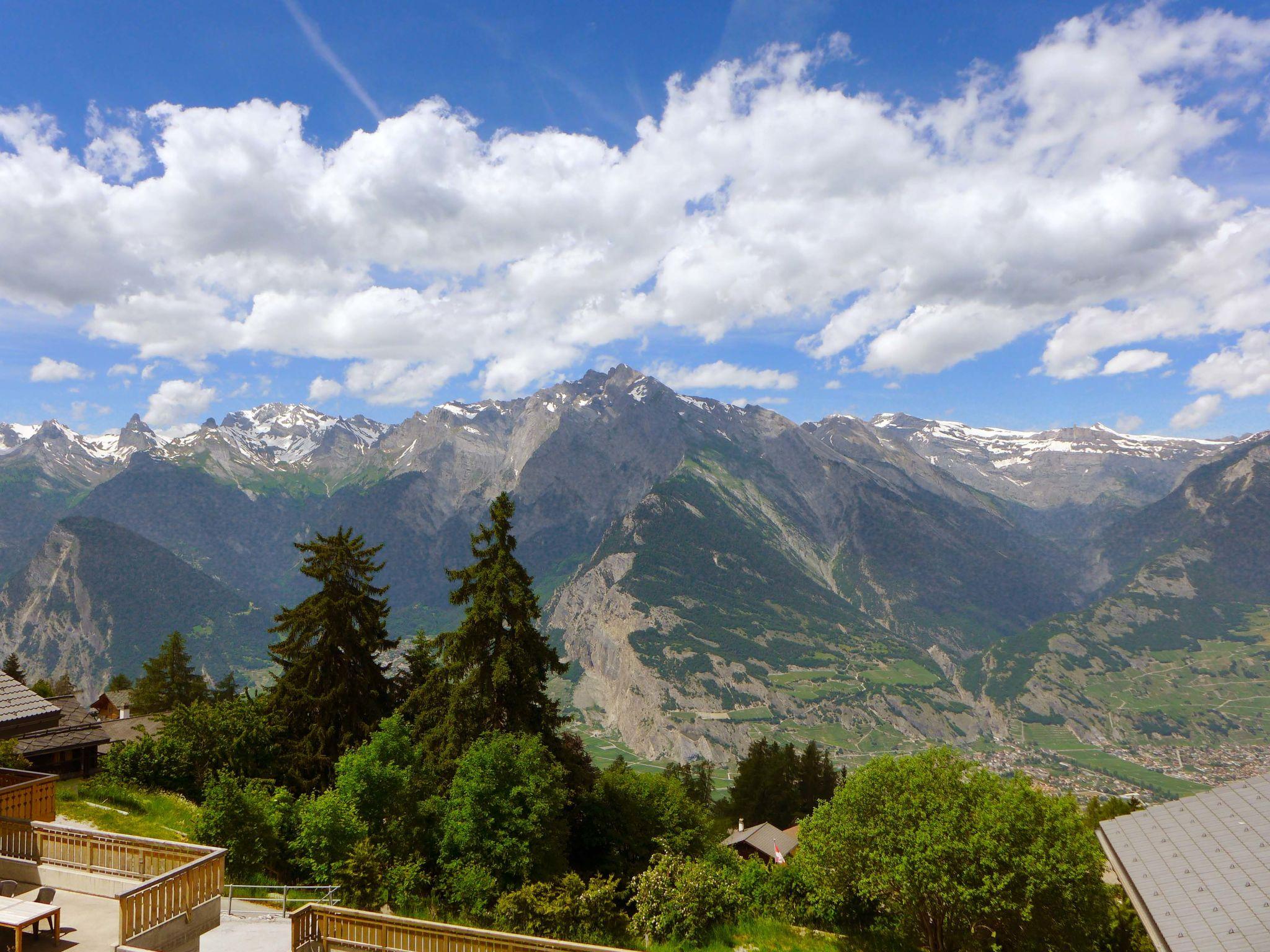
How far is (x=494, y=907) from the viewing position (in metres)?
27.5

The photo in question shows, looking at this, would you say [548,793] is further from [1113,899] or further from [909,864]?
[1113,899]

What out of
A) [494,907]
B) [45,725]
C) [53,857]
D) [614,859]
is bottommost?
[614,859]

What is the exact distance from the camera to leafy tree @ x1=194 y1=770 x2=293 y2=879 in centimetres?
2645

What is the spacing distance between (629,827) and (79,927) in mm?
32388

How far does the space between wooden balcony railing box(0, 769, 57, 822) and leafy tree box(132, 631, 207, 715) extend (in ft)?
254

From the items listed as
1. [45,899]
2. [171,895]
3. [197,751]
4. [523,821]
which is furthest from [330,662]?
[171,895]

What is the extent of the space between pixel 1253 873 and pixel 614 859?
29939mm

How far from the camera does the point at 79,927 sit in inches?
631

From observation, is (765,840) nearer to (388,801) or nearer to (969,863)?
(969,863)

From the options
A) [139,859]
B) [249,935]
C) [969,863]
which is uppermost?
[139,859]

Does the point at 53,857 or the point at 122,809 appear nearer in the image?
the point at 53,857

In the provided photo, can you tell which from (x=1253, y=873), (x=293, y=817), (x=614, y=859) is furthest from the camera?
(x=614, y=859)

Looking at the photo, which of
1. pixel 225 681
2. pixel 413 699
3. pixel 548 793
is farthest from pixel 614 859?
pixel 225 681

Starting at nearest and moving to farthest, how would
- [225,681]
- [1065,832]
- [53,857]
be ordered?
[53,857] → [1065,832] → [225,681]
